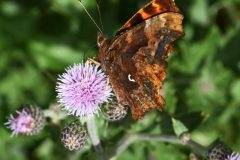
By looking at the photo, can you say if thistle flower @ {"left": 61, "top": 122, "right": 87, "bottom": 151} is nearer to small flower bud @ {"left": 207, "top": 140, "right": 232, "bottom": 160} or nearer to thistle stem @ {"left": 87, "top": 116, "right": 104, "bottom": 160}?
thistle stem @ {"left": 87, "top": 116, "right": 104, "bottom": 160}

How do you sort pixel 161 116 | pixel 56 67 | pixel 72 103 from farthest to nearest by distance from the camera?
1. pixel 56 67
2. pixel 161 116
3. pixel 72 103

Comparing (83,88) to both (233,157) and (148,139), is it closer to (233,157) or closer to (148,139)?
(148,139)

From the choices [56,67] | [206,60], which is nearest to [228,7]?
[206,60]

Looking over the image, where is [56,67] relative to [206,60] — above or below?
above

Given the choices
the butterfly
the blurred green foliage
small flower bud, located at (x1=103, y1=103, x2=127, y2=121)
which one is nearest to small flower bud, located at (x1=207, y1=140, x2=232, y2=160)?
the butterfly

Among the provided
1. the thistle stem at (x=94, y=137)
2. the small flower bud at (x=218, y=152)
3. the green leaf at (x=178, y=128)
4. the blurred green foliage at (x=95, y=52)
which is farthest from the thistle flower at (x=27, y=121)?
the small flower bud at (x=218, y=152)

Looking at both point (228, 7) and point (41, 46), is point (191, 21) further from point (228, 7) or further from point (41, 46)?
point (41, 46)

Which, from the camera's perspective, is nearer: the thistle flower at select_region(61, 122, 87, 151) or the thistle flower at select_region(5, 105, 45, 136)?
the thistle flower at select_region(61, 122, 87, 151)
